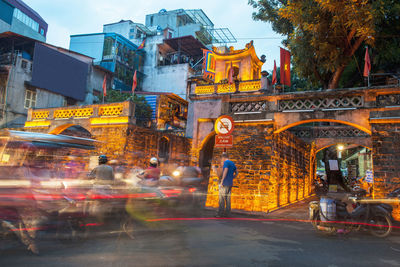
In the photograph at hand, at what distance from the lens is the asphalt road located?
3.83m

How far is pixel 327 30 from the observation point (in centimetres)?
1317

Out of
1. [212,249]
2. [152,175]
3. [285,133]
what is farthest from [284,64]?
[212,249]

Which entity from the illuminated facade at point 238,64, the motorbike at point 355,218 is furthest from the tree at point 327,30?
the motorbike at point 355,218

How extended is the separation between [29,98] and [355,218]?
2343cm

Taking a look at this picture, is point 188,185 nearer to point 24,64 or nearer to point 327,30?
point 327,30

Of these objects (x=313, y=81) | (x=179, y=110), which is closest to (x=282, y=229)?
(x=313, y=81)

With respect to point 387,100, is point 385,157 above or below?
below

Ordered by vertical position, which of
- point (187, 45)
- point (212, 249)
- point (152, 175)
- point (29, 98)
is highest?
point (187, 45)

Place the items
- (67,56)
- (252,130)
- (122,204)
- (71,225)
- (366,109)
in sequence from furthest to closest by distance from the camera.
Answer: (67,56)
(252,130)
(366,109)
(122,204)
(71,225)

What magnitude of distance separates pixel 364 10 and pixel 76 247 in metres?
12.6

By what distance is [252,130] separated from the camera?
9586 millimetres

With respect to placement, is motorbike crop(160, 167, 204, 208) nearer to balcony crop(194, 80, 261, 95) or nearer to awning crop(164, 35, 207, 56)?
balcony crop(194, 80, 261, 95)

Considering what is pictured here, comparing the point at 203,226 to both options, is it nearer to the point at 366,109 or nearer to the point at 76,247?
the point at 76,247

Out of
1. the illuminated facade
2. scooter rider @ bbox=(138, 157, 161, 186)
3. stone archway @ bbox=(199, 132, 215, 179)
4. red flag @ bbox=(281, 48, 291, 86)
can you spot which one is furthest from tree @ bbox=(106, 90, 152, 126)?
scooter rider @ bbox=(138, 157, 161, 186)
